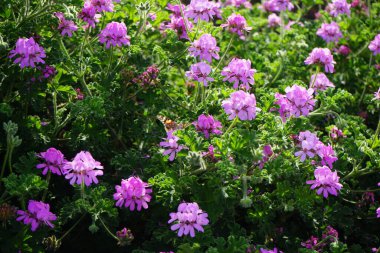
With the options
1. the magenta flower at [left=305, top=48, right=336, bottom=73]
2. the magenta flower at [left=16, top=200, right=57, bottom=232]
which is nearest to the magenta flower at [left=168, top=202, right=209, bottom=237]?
the magenta flower at [left=16, top=200, right=57, bottom=232]

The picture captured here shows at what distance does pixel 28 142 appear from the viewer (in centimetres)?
336

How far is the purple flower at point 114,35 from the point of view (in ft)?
11.0

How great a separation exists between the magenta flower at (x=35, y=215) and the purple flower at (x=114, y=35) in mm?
970

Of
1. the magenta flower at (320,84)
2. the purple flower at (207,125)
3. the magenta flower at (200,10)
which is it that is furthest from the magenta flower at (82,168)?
the magenta flower at (320,84)

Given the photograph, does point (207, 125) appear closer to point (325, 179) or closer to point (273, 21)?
point (325, 179)

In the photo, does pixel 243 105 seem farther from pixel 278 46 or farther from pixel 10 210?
pixel 278 46

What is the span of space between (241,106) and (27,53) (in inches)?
44.6

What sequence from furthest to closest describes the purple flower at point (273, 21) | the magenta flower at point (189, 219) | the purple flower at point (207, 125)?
the purple flower at point (273, 21) < the purple flower at point (207, 125) < the magenta flower at point (189, 219)

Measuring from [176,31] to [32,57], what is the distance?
3.04 ft

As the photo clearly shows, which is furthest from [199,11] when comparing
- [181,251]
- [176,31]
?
[181,251]

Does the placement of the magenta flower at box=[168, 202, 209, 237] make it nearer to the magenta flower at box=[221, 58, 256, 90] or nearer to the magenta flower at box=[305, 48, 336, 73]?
the magenta flower at box=[221, 58, 256, 90]

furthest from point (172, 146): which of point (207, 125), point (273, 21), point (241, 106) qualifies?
point (273, 21)

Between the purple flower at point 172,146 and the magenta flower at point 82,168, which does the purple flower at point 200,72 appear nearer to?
the purple flower at point 172,146

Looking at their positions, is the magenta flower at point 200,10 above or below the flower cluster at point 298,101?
above
